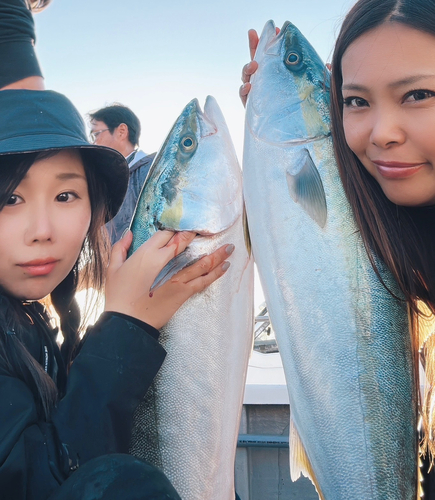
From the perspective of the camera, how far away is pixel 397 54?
1.51m

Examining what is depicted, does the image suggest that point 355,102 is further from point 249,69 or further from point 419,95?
point 249,69

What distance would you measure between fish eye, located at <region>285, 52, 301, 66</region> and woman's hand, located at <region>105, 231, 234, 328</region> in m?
0.72

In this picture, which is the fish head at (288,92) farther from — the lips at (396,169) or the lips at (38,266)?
the lips at (38,266)

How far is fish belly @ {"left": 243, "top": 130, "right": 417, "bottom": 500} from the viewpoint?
1.52m

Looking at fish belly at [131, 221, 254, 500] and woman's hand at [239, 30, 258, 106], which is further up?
woman's hand at [239, 30, 258, 106]

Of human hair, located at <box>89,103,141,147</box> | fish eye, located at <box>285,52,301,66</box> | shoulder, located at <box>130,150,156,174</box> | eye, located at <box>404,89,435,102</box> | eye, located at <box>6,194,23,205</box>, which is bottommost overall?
eye, located at <box>6,194,23,205</box>

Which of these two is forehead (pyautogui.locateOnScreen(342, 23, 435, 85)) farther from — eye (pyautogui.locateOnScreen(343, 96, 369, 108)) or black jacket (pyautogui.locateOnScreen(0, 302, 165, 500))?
black jacket (pyautogui.locateOnScreen(0, 302, 165, 500))

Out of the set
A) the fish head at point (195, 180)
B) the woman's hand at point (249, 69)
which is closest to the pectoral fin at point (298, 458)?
the fish head at point (195, 180)

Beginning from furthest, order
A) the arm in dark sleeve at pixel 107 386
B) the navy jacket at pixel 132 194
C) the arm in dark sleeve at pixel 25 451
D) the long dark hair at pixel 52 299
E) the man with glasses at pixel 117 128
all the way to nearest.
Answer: the man with glasses at pixel 117 128
the navy jacket at pixel 132 194
the long dark hair at pixel 52 299
the arm in dark sleeve at pixel 107 386
the arm in dark sleeve at pixel 25 451

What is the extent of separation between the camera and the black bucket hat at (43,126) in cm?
162

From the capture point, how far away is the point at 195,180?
73.0 inches

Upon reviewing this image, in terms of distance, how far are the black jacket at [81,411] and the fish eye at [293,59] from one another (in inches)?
42.8

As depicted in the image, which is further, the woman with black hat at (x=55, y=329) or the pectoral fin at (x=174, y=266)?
the pectoral fin at (x=174, y=266)

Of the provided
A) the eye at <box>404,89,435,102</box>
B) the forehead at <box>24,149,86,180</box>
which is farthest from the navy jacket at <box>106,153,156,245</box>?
the eye at <box>404,89,435,102</box>
